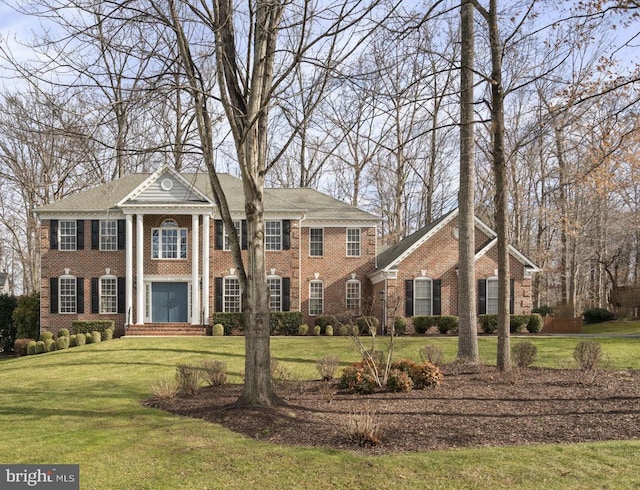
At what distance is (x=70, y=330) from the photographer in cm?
2752

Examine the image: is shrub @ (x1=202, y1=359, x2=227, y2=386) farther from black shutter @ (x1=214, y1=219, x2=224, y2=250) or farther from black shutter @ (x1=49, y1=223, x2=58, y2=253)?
black shutter @ (x1=49, y1=223, x2=58, y2=253)

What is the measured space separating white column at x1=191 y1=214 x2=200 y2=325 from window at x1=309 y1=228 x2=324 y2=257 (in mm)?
5554

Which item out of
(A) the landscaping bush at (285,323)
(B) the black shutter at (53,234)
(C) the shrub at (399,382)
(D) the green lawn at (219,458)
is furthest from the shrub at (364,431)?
(B) the black shutter at (53,234)

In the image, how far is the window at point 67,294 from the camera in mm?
28047

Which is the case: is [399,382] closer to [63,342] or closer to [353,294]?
[63,342]

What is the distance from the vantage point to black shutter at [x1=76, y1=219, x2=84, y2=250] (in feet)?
92.8

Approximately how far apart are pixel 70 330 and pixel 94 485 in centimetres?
2271

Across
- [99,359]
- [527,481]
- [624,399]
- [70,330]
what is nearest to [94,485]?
[527,481]

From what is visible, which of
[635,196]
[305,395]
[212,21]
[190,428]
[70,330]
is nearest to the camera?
[190,428]

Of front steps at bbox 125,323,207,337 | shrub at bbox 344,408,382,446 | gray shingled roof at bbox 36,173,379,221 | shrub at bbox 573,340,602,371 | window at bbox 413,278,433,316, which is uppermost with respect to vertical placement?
gray shingled roof at bbox 36,173,379,221

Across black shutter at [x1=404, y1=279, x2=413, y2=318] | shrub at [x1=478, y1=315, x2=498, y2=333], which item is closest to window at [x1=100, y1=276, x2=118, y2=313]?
black shutter at [x1=404, y1=279, x2=413, y2=318]

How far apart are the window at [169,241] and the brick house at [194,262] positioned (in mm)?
47

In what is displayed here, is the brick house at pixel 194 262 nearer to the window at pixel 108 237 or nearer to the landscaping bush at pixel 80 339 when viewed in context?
the window at pixel 108 237

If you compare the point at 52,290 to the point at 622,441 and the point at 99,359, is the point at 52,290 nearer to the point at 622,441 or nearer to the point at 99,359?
the point at 99,359
